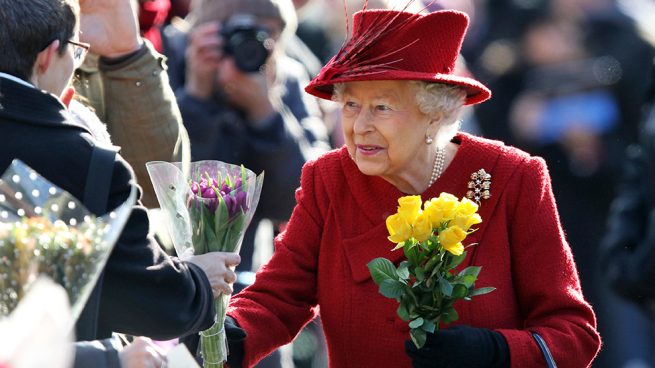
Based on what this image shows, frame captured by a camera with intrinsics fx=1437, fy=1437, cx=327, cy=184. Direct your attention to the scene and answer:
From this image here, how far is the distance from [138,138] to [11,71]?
147cm

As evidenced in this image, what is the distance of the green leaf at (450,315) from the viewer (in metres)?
3.76

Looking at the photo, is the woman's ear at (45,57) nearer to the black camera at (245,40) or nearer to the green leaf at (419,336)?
the green leaf at (419,336)

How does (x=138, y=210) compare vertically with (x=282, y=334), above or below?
above

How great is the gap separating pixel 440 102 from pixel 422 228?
0.62 meters

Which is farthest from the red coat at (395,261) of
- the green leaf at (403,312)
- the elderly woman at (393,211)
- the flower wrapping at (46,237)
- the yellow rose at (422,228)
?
the flower wrapping at (46,237)

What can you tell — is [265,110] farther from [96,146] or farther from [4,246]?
[4,246]

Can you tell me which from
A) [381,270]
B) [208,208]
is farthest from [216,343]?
[381,270]

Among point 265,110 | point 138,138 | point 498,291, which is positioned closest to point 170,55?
point 265,110

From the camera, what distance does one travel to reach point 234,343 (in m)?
4.05

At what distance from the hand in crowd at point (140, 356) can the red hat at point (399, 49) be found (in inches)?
45.0

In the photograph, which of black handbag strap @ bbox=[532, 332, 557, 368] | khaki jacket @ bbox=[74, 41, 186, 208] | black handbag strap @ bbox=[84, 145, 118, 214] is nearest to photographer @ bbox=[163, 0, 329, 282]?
khaki jacket @ bbox=[74, 41, 186, 208]

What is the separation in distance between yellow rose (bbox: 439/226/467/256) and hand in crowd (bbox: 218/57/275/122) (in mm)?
2136

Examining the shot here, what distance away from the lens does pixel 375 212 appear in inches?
169

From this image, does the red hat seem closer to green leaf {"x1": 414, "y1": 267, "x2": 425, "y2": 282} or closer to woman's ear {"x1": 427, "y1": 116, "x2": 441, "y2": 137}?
woman's ear {"x1": 427, "y1": 116, "x2": 441, "y2": 137}
